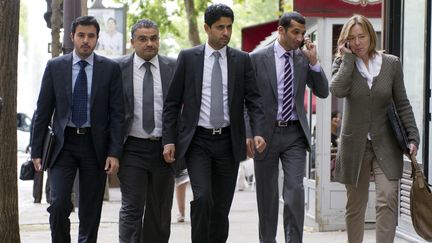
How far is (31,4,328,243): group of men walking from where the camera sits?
8453mm

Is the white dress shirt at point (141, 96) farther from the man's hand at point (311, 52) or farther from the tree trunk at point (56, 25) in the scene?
the tree trunk at point (56, 25)

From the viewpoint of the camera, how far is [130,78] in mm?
9070

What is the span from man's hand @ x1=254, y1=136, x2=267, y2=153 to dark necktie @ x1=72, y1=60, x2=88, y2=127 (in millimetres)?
1309

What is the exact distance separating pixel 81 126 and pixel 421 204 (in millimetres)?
2624

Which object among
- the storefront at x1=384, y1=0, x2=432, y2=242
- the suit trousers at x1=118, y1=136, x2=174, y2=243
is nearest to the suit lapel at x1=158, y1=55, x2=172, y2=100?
the suit trousers at x1=118, y1=136, x2=174, y2=243

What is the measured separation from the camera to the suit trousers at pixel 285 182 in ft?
29.0

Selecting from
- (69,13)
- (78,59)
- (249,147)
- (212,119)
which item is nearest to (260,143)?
(249,147)

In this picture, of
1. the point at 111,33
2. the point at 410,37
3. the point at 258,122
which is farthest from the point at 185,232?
the point at 111,33

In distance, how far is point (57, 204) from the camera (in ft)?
27.4

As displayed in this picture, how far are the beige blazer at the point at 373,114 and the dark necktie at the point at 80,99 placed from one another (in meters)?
1.90

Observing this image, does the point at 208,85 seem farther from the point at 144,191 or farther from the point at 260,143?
the point at 144,191

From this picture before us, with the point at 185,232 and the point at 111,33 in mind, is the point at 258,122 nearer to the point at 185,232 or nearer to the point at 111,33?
the point at 185,232

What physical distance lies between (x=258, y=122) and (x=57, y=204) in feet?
5.38

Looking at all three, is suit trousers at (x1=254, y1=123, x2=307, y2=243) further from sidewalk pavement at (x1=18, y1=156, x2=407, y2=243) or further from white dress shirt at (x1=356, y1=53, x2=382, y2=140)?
sidewalk pavement at (x1=18, y1=156, x2=407, y2=243)
